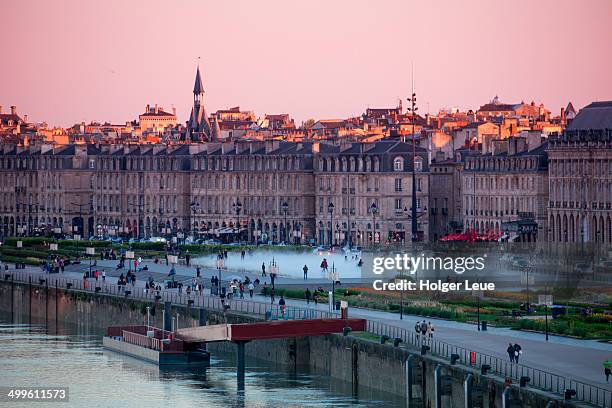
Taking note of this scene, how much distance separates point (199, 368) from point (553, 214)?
151 feet

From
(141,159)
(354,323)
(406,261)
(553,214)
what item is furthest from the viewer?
(141,159)

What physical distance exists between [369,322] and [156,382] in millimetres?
7841

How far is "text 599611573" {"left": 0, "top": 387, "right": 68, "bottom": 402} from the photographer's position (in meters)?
86.4

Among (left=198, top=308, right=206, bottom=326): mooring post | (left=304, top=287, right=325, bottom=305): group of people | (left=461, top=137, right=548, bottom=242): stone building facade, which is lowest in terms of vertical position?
(left=198, top=308, right=206, bottom=326): mooring post

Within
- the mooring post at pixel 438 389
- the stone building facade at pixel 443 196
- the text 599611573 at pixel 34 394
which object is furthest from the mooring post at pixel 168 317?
the stone building facade at pixel 443 196

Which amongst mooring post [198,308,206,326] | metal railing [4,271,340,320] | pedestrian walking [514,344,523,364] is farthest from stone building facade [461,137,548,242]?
pedestrian walking [514,344,523,364]

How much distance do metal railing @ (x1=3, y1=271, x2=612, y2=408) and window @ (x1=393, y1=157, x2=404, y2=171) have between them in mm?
31826

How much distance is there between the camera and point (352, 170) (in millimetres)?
160500

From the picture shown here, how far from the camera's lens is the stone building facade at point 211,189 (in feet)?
518

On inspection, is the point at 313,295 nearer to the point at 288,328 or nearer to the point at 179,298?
the point at 179,298

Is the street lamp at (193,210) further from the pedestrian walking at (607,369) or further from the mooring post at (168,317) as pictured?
the pedestrian walking at (607,369)

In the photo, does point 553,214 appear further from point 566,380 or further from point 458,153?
point 566,380

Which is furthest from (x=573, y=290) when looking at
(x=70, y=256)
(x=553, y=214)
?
(x=70, y=256)

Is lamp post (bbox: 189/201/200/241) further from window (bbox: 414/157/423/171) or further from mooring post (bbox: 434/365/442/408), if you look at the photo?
mooring post (bbox: 434/365/442/408)
